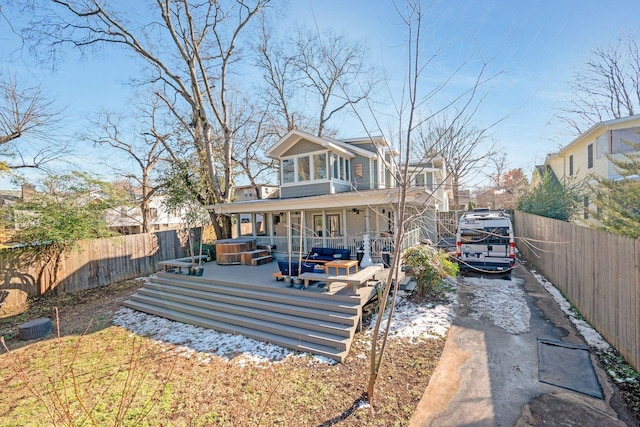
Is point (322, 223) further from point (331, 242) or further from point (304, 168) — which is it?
point (304, 168)

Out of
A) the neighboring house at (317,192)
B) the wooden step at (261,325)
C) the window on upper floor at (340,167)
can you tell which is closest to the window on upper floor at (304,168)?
the neighboring house at (317,192)

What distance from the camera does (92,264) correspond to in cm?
1124

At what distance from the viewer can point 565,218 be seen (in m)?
13.1

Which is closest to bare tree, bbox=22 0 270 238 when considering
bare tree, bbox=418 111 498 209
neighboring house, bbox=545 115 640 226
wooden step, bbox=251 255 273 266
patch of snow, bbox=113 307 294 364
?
wooden step, bbox=251 255 273 266

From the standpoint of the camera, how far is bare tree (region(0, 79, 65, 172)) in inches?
474

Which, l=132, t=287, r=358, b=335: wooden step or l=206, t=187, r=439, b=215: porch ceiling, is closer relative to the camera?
l=132, t=287, r=358, b=335: wooden step

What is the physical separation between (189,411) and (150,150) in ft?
73.3

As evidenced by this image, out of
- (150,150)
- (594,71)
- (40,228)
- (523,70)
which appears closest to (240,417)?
(523,70)

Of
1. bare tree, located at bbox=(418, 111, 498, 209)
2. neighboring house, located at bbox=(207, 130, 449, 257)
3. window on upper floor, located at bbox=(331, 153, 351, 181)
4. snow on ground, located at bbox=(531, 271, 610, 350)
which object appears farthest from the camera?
window on upper floor, located at bbox=(331, 153, 351, 181)

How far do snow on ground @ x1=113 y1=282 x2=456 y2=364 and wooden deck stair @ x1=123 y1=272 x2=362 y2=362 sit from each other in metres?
0.19

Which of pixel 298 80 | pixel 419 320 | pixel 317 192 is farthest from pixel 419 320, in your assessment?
pixel 298 80

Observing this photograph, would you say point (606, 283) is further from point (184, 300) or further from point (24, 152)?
point (24, 152)

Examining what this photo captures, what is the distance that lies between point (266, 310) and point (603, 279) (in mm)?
7006

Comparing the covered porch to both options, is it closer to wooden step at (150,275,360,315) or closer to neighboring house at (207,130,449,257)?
neighboring house at (207,130,449,257)
